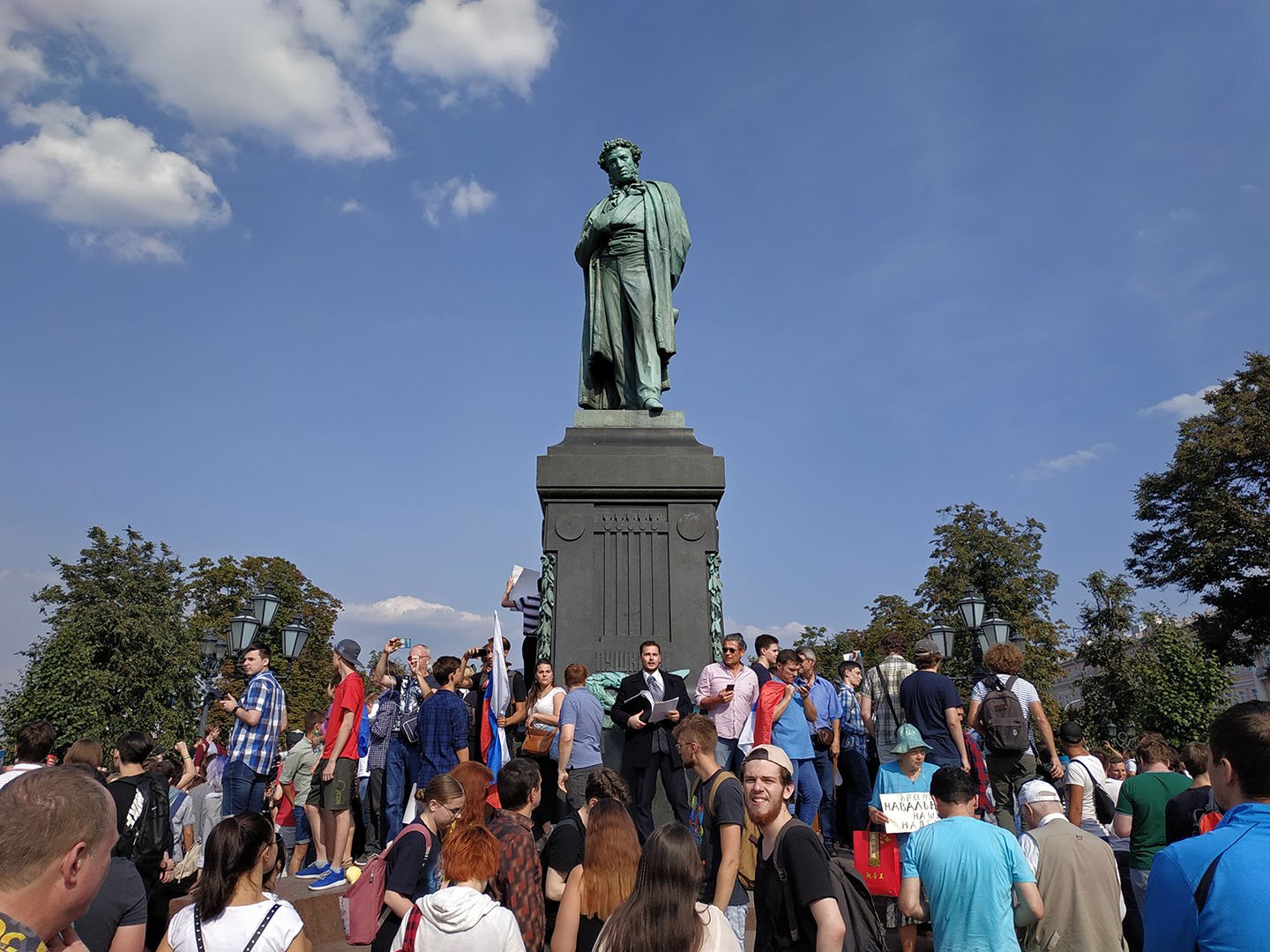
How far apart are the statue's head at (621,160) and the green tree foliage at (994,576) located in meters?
34.2

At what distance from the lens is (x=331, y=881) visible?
24.9ft

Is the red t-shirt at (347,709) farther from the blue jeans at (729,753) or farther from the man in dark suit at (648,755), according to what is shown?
the blue jeans at (729,753)

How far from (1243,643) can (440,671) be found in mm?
38444

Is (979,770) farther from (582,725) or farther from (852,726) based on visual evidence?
(582,725)

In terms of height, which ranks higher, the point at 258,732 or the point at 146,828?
the point at 258,732

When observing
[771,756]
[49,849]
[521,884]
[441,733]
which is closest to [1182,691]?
[441,733]

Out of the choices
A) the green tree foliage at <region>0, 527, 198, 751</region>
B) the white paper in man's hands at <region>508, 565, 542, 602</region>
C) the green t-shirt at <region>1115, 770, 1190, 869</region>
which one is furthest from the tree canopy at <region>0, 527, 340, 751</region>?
the green t-shirt at <region>1115, 770, 1190, 869</region>

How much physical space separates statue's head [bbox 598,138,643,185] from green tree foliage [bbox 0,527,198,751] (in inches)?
1396

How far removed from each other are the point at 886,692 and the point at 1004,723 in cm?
103

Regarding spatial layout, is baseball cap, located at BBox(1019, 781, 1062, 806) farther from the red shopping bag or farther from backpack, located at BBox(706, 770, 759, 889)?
backpack, located at BBox(706, 770, 759, 889)

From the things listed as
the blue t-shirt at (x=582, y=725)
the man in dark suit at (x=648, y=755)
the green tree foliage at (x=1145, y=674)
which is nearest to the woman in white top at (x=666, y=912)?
the man in dark suit at (x=648, y=755)

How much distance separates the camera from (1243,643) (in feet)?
120

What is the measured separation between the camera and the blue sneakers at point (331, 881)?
7.47m

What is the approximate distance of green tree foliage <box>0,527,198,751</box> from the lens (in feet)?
126
